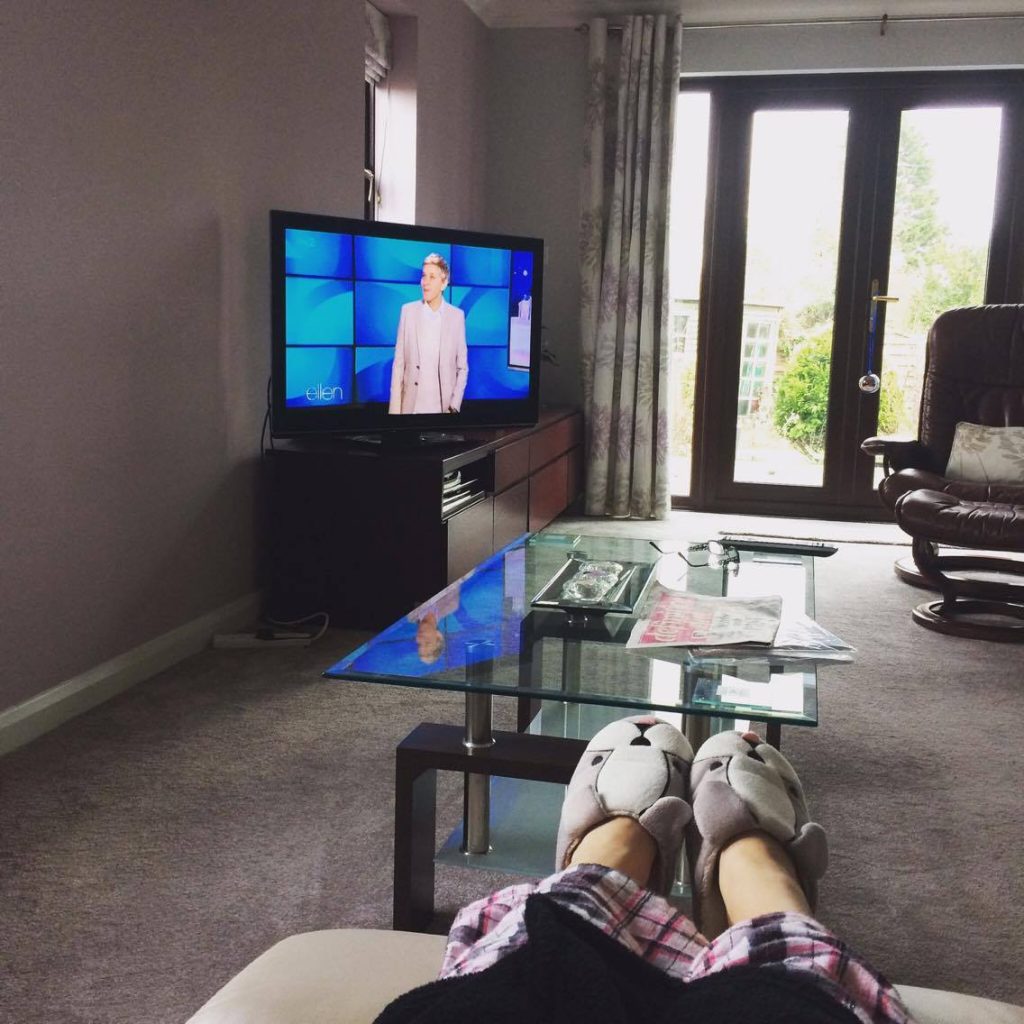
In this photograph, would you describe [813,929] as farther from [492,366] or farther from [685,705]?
[492,366]

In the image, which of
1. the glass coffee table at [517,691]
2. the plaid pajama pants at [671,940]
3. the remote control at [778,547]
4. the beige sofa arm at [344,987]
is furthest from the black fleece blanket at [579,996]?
the remote control at [778,547]

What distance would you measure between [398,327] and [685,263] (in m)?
2.29

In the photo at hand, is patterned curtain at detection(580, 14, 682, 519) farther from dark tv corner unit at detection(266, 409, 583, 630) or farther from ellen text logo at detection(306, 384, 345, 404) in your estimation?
ellen text logo at detection(306, 384, 345, 404)

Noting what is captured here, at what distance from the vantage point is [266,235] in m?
3.21

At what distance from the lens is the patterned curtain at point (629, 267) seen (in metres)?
4.89

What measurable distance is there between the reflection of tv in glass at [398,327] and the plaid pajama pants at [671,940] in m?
2.39

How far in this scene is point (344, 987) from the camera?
776mm

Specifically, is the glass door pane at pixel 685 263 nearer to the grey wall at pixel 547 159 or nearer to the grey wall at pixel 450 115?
the grey wall at pixel 547 159

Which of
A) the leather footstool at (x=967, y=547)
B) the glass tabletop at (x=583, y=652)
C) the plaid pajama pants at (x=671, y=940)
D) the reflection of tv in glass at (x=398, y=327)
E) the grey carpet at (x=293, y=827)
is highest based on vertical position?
the reflection of tv in glass at (x=398, y=327)

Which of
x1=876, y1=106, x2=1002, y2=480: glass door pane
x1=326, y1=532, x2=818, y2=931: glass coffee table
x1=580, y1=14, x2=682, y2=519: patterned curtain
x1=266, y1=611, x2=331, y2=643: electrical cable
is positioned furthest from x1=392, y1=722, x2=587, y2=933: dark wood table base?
x1=876, y1=106, x2=1002, y2=480: glass door pane

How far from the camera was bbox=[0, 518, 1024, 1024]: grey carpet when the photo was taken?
1.52 m

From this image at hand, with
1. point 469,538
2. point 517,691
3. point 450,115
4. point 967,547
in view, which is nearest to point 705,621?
point 517,691

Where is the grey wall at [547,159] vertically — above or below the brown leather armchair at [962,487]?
above

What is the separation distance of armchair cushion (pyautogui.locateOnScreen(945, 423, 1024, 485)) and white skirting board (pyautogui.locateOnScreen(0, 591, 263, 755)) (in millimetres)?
2467
